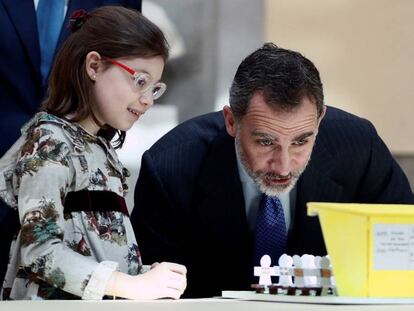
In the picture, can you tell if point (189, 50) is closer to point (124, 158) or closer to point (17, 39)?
point (124, 158)

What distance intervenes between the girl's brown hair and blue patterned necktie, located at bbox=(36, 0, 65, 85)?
0.56 meters

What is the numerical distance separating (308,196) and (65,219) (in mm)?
664

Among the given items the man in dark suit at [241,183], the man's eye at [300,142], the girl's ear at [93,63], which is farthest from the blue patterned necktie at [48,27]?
the man's eye at [300,142]

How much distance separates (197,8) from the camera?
3.95m

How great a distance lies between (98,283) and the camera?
1.93 m

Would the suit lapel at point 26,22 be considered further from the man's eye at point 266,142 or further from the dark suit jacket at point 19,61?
the man's eye at point 266,142

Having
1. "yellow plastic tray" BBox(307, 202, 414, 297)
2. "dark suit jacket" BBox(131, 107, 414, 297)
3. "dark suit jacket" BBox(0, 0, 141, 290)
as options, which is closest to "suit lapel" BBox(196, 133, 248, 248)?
"dark suit jacket" BBox(131, 107, 414, 297)

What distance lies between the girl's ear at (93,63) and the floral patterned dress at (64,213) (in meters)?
0.11

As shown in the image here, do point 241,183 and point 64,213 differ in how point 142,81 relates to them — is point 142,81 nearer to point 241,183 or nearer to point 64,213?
point 64,213

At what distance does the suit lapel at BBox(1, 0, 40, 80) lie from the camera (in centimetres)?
275

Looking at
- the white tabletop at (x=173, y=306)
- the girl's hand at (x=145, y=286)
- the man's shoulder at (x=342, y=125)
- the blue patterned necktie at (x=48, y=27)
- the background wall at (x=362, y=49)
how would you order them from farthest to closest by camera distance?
the background wall at (x=362, y=49) → the blue patterned necktie at (x=48, y=27) → the man's shoulder at (x=342, y=125) → the girl's hand at (x=145, y=286) → the white tabletop at (x=173, y=306)

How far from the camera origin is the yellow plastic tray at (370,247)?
1753mm

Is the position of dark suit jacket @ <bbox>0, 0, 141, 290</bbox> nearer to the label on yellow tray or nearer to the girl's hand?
the girl's hand

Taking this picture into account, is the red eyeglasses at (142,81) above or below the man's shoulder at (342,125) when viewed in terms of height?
above
